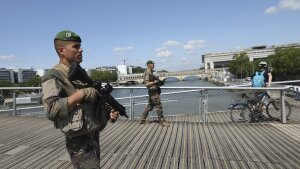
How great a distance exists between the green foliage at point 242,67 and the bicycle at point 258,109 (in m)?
97.5

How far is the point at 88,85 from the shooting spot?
298cm

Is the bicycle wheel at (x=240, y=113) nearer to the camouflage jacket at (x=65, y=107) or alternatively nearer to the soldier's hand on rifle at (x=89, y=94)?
the camouflage jacket at (x=65, y=107)

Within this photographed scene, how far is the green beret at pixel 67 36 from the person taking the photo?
9.79ft

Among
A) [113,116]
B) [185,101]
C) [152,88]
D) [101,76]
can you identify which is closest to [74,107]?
[113,116]

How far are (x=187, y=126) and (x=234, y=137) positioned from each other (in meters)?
1.62

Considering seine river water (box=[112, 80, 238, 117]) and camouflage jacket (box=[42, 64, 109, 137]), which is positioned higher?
camouflage jacket (box=[42, 64, 109, 137])

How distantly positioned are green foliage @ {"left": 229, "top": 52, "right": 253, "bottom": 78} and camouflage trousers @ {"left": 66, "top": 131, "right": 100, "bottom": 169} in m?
105

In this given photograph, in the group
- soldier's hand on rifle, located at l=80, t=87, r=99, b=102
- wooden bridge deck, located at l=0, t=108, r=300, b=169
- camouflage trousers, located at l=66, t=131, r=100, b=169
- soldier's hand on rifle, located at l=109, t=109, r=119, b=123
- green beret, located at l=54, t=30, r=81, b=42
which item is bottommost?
wooden bridge deck, located at l=0, t=108, r=300, b=169

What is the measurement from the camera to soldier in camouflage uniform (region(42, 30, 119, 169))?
9.10 ft

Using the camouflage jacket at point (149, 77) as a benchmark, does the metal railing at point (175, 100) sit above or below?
below

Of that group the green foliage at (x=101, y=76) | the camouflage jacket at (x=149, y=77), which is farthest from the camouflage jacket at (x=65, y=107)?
the camouflage jacket at (x=149, y=77)

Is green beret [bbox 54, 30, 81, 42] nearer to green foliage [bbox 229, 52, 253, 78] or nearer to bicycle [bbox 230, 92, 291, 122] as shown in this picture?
bicycle [bbox 230, 92, 291, 122]

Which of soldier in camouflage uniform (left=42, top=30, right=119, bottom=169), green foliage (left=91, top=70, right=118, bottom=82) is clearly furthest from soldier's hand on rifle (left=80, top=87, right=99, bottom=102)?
green foliage (left=91, top=70, right=118, bottom=82)

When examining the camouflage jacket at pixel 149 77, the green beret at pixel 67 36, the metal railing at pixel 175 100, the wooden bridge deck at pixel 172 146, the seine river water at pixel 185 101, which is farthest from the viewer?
the seine river water at pixel 185 101
